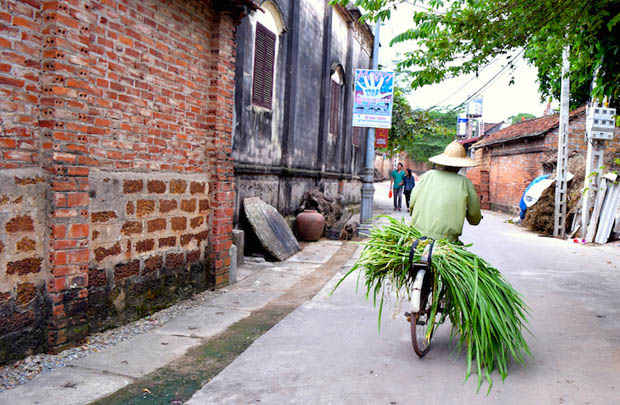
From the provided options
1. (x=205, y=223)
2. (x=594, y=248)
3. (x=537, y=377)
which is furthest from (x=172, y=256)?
(x=594, y=248)

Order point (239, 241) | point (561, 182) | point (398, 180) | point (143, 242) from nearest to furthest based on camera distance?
point (143, 242) → point (239, 241) → point (561, 182) → point (398, 180)

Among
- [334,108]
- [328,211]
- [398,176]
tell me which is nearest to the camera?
[328,211]

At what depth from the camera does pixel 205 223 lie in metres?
6.37

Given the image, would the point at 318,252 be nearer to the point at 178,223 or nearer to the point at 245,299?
the point at 245,299

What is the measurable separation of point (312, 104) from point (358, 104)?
50.3 inches

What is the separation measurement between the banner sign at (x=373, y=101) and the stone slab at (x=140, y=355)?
967 cm

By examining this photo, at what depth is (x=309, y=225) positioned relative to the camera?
11328 mm

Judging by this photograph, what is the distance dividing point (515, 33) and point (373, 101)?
5.99 m

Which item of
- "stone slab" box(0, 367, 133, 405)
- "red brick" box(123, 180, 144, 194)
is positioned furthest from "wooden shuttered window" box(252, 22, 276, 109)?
"stone slab" box(0, 367, 133, 405)

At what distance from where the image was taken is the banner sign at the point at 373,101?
43.9 feet

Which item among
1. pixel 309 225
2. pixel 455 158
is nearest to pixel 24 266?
pixel 455 158

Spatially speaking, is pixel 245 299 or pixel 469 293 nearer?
pixel 469 293

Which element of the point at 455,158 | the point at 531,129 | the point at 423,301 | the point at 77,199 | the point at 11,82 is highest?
the point at 531,129

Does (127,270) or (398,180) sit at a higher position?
(398,180)
